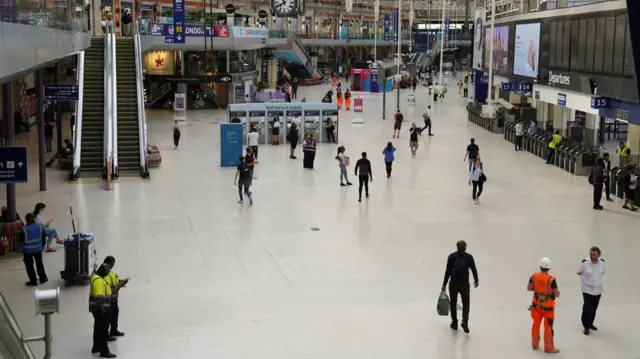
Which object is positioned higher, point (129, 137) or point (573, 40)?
point (573, 40)

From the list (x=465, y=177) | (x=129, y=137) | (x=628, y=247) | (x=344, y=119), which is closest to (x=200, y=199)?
(x=129, y=137)

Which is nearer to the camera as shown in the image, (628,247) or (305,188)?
(628,247)

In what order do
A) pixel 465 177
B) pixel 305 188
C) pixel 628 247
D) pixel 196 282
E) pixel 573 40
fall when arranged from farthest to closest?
1. pixel 573 40
2. pixel 465 177
3. pixel 305 188
4. pixel 628 247
5. pixel 196 282

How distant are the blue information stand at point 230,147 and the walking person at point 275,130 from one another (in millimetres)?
5532

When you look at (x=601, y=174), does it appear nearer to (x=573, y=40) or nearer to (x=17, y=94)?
(x=573, y=40)

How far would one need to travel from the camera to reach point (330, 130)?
33812mm

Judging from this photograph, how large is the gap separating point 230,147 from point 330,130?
7.43 m

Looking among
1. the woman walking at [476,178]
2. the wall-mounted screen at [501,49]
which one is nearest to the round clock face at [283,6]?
the wall-mounted screen at [501,49]

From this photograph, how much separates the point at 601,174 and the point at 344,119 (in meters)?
25.2

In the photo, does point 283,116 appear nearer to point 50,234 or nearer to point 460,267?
point 50,234

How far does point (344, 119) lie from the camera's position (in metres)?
44.8

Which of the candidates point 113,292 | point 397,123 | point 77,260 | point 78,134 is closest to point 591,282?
point 113,292

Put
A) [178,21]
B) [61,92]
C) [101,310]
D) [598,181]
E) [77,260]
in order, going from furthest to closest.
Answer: [178,21]
[61,92]
[598,181]
[77,260]
[101,310]

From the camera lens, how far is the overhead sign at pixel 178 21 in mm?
43647
